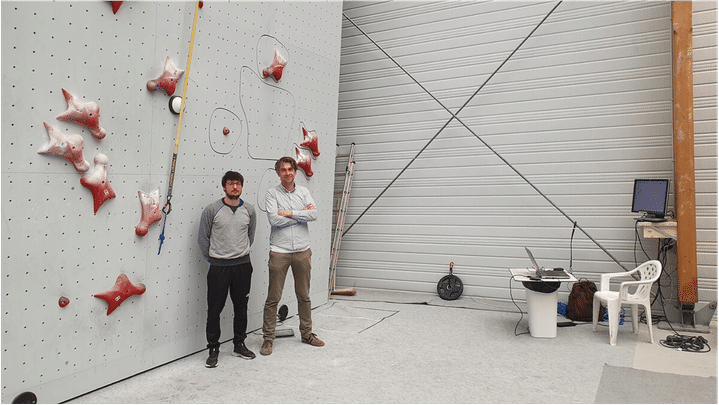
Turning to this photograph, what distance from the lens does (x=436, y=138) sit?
635 centimetres

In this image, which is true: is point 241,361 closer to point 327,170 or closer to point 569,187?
point 327,170

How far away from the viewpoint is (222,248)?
139 inches

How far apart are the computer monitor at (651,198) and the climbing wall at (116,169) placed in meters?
3.63

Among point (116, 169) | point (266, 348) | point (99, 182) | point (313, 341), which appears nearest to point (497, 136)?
point (313, 341)

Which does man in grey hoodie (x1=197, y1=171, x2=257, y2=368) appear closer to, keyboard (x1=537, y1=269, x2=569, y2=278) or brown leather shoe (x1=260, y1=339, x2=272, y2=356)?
brown leather shoe (x1=260, y1=339, x2=272, y2=356)

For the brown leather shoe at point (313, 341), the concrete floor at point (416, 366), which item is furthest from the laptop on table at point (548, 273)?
the brown leather shoe at point (313, 341)

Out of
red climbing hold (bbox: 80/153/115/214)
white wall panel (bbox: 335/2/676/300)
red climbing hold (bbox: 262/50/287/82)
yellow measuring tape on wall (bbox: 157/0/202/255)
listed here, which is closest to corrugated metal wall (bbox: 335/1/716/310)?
white wall panel (bbox: 335/2/676/300)

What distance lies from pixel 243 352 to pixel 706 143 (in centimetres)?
489

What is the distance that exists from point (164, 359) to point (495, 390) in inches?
90.1

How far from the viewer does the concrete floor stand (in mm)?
3014

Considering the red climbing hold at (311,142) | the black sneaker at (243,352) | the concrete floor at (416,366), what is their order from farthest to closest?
the red climbing hold at (311,142) < the black sneaker at (243,352) < the concrete floor at (416,366)

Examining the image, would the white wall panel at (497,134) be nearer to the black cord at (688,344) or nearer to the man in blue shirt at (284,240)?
the black cord at (688,344)

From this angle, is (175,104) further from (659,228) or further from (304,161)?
(659,228)

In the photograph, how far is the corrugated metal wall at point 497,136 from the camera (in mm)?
5344
